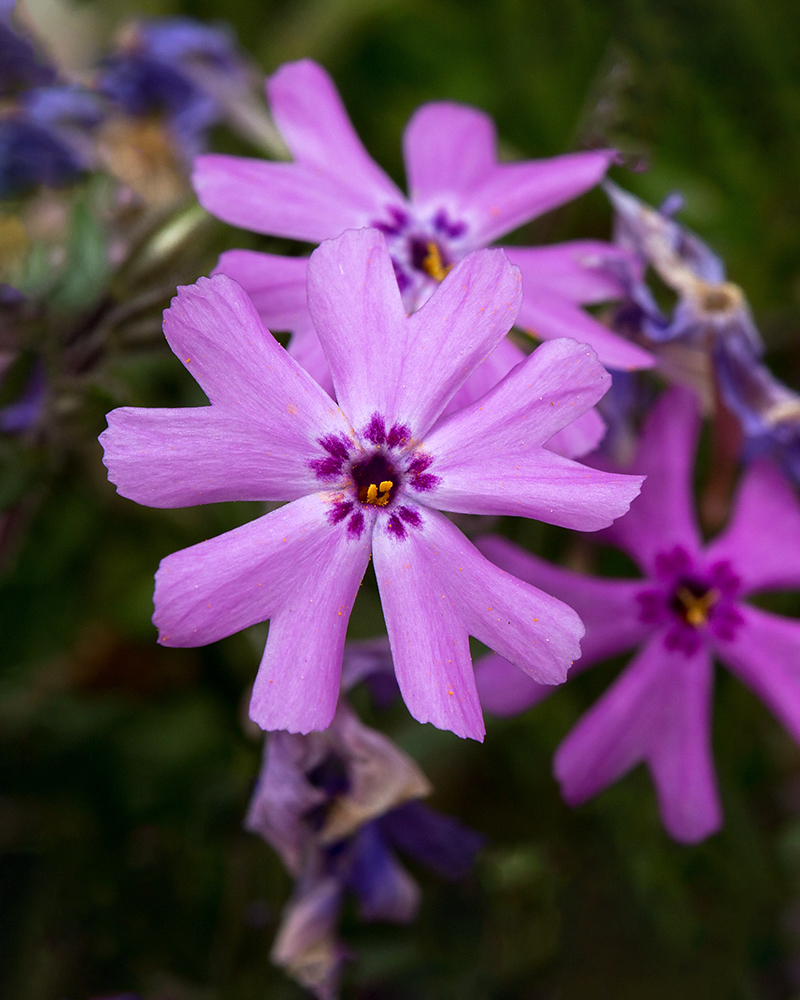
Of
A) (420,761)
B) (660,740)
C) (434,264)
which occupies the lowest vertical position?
(420,761)

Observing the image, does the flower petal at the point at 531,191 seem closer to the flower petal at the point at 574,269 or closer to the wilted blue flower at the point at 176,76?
the flower petal at the point at 574,269

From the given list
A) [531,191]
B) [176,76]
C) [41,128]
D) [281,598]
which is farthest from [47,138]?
[281,598]

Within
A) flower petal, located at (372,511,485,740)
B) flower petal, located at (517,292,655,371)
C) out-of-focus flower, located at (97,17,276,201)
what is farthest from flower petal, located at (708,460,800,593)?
out-of-focus flower, located at (97,17,276,201)

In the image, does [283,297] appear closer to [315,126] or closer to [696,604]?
[315,126]

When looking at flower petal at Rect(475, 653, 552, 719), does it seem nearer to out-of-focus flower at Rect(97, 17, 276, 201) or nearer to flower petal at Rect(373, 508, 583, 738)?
flower petal at Rect(373, 508, 583, 738)

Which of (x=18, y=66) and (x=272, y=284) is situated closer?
(x=272, y=284)

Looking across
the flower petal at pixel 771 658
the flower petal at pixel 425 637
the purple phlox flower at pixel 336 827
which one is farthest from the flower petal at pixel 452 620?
the flower petal at pixel 771 658

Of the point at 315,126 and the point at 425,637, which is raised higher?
the point at 315,126

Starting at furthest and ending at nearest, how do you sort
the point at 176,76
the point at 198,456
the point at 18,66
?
1. the point at 176,76
2. the point at 18,66
3. the point at 198,456
